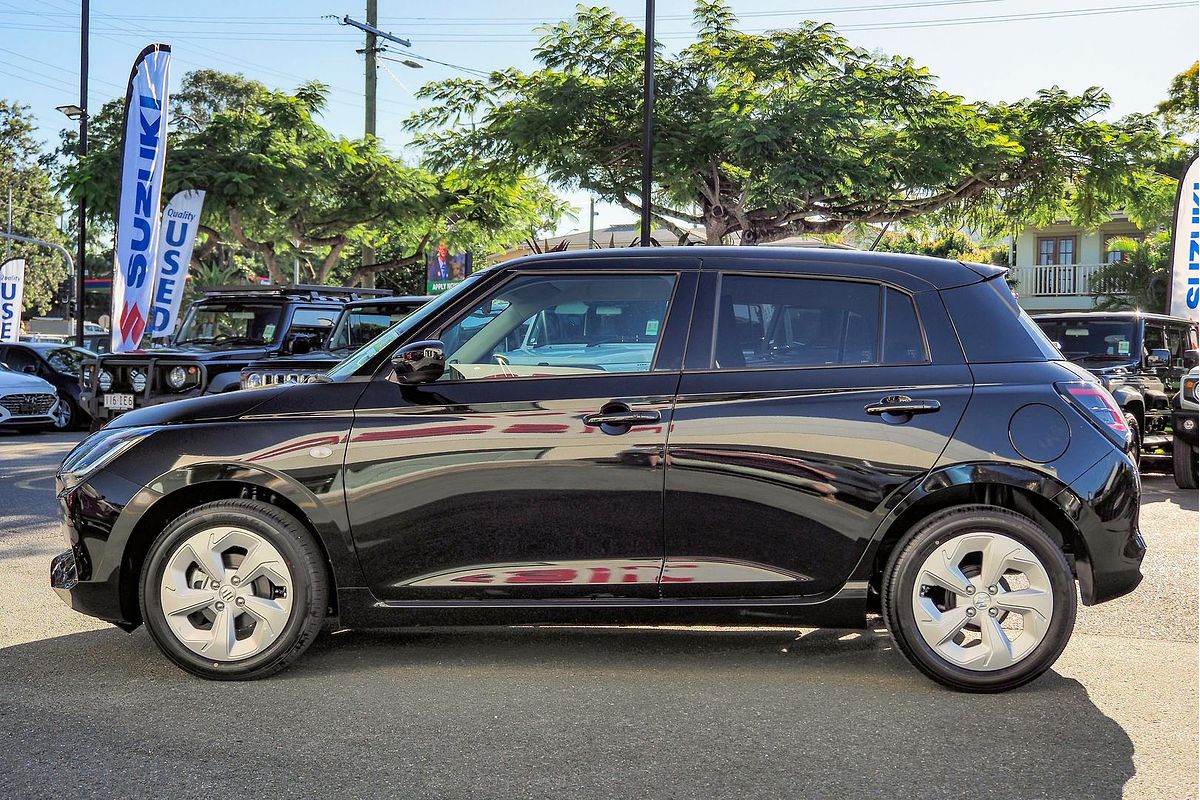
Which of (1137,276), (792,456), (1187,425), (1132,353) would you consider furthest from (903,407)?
(1137,276)

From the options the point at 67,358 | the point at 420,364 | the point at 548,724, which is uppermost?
the point at 420,364

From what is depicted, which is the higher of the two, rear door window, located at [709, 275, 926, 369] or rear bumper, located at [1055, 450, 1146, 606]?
rear door window, located at [709, 275, 926, 369]

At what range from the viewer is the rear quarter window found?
475cm

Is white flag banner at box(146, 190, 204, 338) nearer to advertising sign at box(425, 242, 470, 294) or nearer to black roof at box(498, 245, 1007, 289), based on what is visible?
advertising sign at box(425, 242, 470, 294)

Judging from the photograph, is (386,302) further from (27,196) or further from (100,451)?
(27,196)

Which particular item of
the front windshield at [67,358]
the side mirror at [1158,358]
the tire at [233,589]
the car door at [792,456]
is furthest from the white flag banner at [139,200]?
the car door at [792,456]

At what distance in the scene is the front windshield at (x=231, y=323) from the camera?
42.9 ft

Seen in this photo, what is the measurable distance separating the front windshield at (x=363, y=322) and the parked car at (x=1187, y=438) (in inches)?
301

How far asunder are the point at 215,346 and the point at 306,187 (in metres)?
12.4

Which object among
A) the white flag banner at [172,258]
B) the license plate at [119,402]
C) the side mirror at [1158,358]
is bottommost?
the license plate at [119,402]

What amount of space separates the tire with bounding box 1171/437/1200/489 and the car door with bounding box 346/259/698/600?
8647mm

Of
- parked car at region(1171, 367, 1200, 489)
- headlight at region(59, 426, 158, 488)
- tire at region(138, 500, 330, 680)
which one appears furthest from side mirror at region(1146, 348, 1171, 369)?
headlight at region(59, 426, 158, 488)

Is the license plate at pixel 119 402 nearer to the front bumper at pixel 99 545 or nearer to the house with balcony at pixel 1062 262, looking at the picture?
the front bumper at pixel 99 545

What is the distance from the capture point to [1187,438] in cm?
1159
